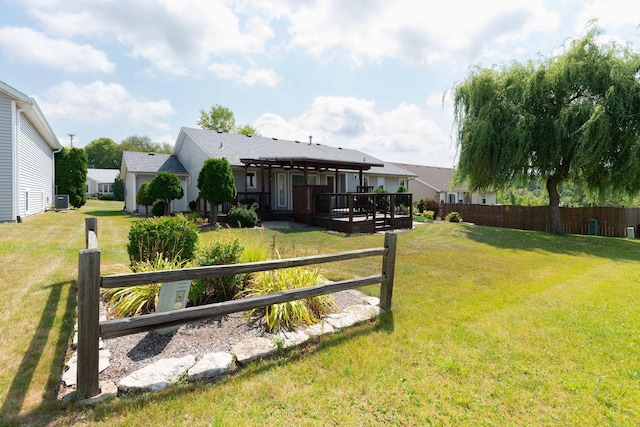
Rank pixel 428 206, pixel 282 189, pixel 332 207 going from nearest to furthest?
pixel 332 207 < pixel 282 189 < pixel 428 206

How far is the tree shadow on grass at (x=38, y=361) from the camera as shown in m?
2.25

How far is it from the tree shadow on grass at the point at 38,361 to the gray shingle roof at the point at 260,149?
1251 centimetres

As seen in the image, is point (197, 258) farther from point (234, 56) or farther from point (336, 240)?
point (234, 56)

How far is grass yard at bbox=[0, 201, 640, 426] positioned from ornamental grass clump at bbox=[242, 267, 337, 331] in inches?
20.9

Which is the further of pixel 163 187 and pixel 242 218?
pixel 163 187

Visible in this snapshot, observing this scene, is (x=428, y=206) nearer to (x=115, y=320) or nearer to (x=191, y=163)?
(x=191, y=163)

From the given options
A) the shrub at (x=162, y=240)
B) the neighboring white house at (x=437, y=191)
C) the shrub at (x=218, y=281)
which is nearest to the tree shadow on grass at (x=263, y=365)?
the shrub at (x=218, y=281)

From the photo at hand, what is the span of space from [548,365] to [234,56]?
11509mm

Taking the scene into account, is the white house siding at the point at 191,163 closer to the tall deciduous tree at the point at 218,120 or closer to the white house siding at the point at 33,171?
the white house siding at the point at 33,171

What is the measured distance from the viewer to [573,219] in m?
16.8

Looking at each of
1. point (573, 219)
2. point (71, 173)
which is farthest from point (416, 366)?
point (71, 173)

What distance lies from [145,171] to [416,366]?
67.0 feet

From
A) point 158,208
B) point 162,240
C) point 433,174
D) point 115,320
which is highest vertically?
point 433,174

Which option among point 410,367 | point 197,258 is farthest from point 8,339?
point 410,367
